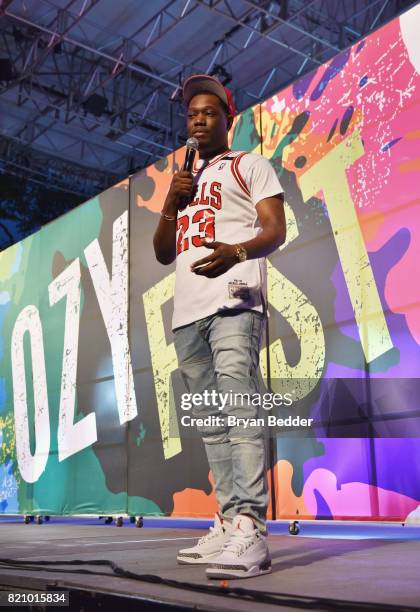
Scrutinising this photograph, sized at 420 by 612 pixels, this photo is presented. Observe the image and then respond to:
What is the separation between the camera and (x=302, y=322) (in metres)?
3.26

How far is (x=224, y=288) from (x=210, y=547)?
0.70 m

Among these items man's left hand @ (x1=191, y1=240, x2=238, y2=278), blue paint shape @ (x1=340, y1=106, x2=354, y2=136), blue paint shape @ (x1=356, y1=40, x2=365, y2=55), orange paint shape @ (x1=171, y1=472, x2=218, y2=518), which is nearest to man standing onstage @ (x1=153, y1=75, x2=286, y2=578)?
man's left hand @ (x1=191, y1=240, x2=238, y2=278)

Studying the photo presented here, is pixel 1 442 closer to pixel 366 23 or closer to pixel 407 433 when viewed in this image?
pixel 407 433

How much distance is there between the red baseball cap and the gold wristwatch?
0.57 metres

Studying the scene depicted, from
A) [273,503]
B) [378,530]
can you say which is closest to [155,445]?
[273,503]

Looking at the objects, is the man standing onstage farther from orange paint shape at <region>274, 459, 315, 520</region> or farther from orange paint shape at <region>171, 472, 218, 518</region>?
orange paint shape at <region>171, 472, 218, 518</region>

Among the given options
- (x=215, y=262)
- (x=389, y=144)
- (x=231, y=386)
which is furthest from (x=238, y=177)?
(x=389, y=144)

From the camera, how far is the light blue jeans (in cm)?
168

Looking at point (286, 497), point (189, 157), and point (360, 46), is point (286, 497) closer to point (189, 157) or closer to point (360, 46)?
point (189, 157)

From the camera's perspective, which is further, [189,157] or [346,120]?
[346,120]

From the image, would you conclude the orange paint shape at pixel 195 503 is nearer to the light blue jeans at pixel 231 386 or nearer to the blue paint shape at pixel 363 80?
the light blue jeans at pixel 231 386

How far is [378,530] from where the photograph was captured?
11.0ft

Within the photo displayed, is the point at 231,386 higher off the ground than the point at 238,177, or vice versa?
the point at 238,177

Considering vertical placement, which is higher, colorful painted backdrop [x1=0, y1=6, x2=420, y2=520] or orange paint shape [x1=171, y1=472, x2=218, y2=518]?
colorful painted backdrop [x1=0, y1=6, x2=420, y2=520]
